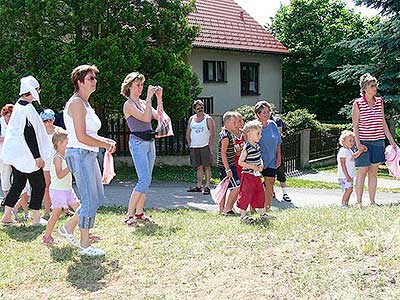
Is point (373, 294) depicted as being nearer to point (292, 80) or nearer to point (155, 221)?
point (155, 221)

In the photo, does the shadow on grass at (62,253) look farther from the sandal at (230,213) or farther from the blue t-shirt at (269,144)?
the blue t-shirt at (269,144)

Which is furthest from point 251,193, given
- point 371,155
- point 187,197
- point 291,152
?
point 291,152

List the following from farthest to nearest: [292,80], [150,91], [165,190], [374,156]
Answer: [292,80] → [165,190] → [374,156] → [150,91]

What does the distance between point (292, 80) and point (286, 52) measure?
4.04 m

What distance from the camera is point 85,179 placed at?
5.74 metres

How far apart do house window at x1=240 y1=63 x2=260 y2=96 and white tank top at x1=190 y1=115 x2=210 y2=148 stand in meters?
16.4

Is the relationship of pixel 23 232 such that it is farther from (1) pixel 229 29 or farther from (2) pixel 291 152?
(1) pixel 229 29

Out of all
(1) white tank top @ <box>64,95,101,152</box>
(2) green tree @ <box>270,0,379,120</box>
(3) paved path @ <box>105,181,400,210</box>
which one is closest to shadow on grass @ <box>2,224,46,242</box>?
(1) white tank top @ <box>64,95,101,152</box>

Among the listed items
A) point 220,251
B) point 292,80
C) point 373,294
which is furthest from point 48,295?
point 292,80

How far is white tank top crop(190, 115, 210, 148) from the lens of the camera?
11.7 m

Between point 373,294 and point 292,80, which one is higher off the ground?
point 292,80

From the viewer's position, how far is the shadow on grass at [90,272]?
507cm

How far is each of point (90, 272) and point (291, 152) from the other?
41.5ft

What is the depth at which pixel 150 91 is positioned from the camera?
707 cm
